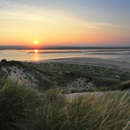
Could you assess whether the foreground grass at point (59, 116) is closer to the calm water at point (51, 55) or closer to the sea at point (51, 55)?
the sea at point (51, 55)

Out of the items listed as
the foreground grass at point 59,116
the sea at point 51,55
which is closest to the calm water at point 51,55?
the sea at point 51,55

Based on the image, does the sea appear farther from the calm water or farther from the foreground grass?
the foreground grass

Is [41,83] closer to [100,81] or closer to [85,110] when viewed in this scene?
[100,81]

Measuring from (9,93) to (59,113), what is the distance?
52.9 inches

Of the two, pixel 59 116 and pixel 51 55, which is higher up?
pixel 51 55

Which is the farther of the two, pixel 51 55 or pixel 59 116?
pixel 51 55

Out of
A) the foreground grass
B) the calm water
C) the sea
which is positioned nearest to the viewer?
the foreground grass

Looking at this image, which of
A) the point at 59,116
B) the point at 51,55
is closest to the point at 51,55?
the point at 51,55

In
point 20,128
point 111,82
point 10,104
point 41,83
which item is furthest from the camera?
point 111,82

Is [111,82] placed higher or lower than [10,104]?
lower

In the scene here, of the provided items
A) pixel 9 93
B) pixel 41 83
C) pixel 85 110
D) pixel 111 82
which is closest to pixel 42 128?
pixel 85 110

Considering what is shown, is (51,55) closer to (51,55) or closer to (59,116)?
(51,55)

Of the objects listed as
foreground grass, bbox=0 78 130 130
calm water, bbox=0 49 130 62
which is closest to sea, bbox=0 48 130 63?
calm water, bbox=0 49 130 62

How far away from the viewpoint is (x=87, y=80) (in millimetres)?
13164
